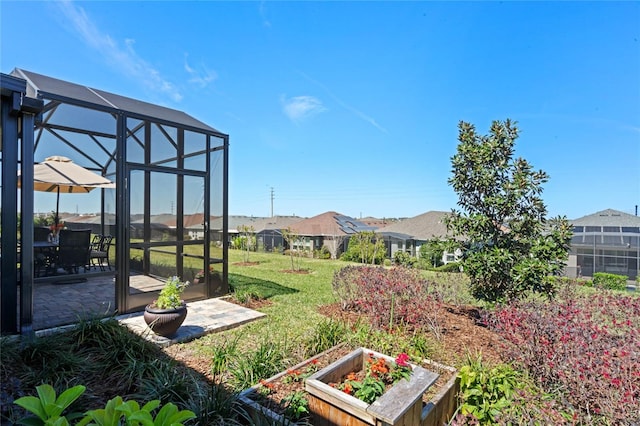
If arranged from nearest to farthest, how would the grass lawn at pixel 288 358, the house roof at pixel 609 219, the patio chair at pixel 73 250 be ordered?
the grass lawn at pixel 288 358 < the patio chair at pixel 73 250 < the house roof at pixel 609 219

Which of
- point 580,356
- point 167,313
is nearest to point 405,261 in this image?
point 167,313

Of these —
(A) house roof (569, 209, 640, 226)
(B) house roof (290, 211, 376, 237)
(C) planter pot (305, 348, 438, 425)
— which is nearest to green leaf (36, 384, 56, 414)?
(C) planter pot (305, 348, 438, 425)

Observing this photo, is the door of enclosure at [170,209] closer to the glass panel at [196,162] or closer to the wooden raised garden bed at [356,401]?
the glass panel at [196,162]

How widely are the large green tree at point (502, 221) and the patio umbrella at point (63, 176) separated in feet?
23.1

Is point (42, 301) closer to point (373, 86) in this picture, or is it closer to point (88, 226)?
point (88, 226)

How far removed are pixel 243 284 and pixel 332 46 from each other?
6.84 m

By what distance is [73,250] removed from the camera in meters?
6.14

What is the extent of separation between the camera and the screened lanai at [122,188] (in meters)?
4.27

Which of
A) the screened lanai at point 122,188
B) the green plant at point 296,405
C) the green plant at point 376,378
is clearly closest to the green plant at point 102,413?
the green plant at point 296,405

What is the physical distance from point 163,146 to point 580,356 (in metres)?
6.94

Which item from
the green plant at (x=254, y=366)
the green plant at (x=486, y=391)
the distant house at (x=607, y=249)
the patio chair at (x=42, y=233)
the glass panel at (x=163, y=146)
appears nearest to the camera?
the green plant at (x=486, y=391)

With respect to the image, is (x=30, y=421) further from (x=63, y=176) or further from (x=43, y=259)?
(x=63, y=176)

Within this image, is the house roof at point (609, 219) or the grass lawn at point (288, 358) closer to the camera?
the grass lawn at point (288, 358)

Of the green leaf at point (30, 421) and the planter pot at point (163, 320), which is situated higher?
the green leaf at point (30, 421)
